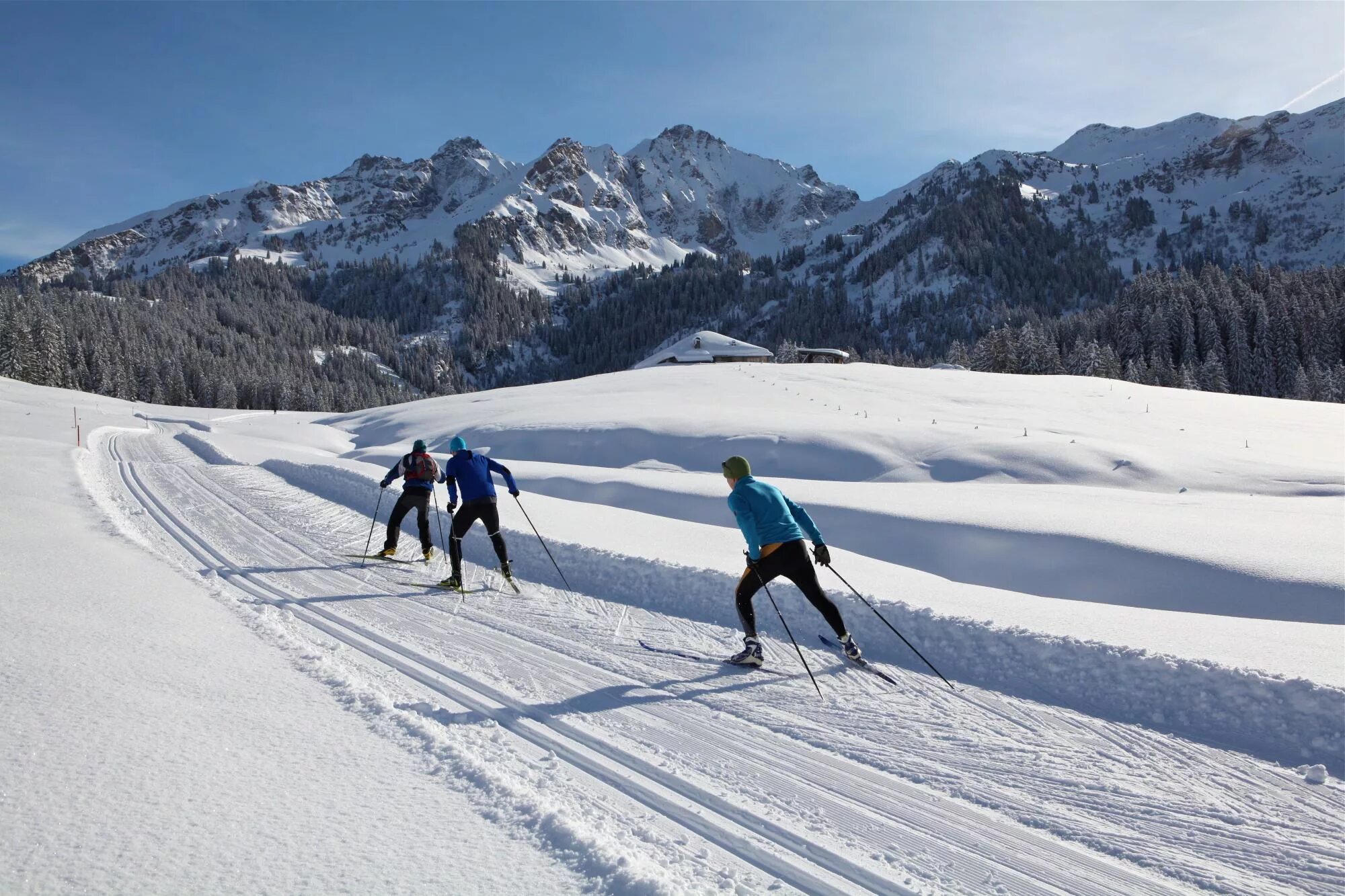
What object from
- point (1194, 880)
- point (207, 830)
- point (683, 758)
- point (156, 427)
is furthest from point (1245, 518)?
point (156, 427)

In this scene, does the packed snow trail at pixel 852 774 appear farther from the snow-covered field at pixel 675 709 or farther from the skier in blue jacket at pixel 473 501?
the skier in blue jacket at pixel 473 501

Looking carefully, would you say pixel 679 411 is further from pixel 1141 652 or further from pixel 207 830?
pixel 207 830

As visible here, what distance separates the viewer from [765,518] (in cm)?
607

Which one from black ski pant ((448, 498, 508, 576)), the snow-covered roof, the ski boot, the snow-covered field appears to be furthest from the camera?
the snow-covered roof

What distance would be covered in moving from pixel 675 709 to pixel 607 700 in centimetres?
56

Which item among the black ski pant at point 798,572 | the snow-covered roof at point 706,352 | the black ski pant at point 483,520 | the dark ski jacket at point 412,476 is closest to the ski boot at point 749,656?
the black ski pant at point 798,572

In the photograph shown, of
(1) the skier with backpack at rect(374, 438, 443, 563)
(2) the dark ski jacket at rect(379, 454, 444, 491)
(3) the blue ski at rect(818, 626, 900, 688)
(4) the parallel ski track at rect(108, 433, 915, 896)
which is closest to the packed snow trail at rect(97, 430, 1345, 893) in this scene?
(4) the parallel ski track at rect(108, 433, 915, 896)

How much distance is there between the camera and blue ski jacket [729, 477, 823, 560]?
6.05 meters

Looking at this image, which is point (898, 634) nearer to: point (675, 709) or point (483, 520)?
point (675, 709)

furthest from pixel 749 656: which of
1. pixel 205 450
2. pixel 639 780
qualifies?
pixel 205 450

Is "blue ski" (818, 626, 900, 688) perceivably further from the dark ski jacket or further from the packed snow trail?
the dark ski jacket

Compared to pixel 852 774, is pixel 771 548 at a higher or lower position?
higher

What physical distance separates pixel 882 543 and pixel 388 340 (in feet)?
656

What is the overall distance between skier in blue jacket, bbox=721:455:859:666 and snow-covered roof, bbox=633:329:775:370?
5941 centimetres
